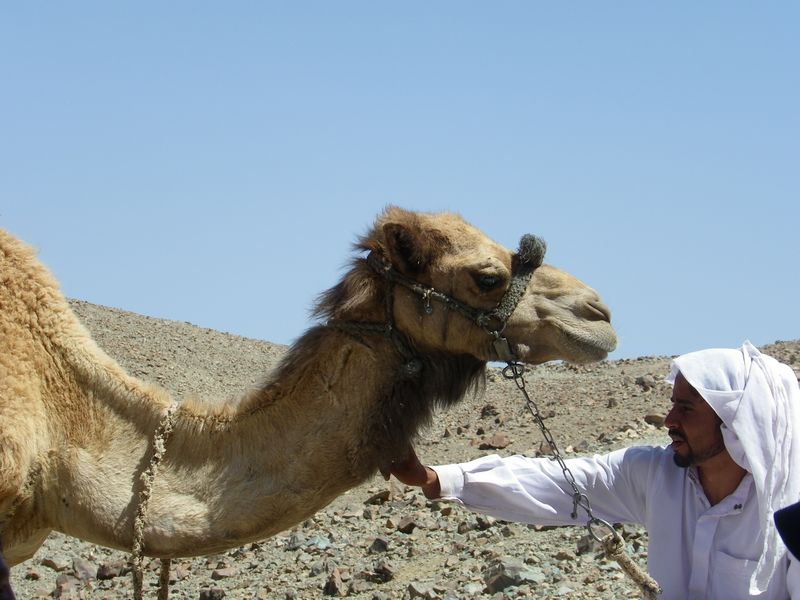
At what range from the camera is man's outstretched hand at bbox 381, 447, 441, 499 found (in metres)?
4.34

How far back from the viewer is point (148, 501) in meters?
4.12

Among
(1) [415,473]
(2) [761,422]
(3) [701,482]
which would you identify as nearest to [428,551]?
(1) [415,473]

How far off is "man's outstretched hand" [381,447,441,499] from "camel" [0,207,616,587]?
0.06 m

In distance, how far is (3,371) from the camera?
167 inches

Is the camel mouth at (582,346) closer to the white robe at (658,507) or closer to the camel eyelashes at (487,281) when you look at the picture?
the camel eyelashes at (487,281)

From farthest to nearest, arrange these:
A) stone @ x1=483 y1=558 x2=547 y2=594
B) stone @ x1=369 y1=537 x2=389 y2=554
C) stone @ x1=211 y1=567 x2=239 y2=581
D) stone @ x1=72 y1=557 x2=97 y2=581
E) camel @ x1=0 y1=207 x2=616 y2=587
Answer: stone @ x1=72 y1=557 x2=97 y2=581 → stone @ x1=369 y1=537 x2=389 y2=554 → stone @ x1=211 y1=567 x2=239 y2=581 → stone @ x1=483 y1=558 x2=547 y2=594 → camel @ x1=0 y1=207 x2=616 y2=587

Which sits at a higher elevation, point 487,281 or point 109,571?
point 487,281

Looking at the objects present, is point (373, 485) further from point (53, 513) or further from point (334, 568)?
point (53, 513)

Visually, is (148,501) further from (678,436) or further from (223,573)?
(223,573)

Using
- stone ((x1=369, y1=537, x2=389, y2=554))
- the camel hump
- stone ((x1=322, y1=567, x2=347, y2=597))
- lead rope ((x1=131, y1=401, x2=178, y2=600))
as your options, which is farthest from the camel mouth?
stone ((x1=369, y1=537, x2=389, y2=554))

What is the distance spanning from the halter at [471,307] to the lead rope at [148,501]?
728 mm

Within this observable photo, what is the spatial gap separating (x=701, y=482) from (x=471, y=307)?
3.46 feet

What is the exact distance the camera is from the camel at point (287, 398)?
13.6 ft

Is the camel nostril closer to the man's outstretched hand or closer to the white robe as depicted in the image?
the white robe
